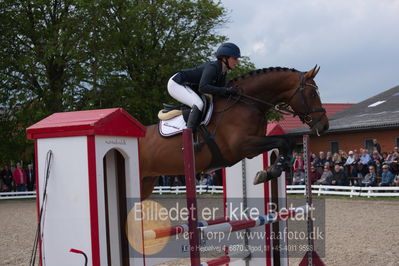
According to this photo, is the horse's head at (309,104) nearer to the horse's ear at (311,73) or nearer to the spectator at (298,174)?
the horse's ear at (311,73)

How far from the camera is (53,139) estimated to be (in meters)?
2.88

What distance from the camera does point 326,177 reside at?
15.0m

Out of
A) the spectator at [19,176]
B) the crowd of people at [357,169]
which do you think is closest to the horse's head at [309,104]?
the crowd of people at [357,169]

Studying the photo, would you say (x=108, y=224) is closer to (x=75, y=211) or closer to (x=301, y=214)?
(x=75, y=211)

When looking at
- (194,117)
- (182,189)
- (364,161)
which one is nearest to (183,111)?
(194,117)

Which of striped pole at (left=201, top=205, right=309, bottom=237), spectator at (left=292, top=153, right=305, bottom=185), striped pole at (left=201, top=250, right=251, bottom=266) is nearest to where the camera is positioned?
striped pole at (left=201, top=205, right=309, bottom=237)

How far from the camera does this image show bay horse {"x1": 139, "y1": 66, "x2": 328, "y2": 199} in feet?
14.4

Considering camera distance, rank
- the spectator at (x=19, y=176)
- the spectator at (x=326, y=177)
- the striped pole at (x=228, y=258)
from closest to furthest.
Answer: the striped pole at (x=228, y=258)
the spectator at (x=326, y=177)
the spectator at (x=19, y=176)

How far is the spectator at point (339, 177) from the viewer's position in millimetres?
14664

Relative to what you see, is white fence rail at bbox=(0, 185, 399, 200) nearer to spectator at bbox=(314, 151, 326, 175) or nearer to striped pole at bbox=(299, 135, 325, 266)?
spectator at bbox=(314, 151, 326, 175)

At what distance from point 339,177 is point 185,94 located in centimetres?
1125

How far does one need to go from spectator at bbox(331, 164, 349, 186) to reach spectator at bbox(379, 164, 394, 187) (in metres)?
1.42

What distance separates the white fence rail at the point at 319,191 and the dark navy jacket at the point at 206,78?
998 centimetres

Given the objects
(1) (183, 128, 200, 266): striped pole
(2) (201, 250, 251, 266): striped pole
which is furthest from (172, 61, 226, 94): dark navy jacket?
(2) (201, 250, 251, 266): striped pole
